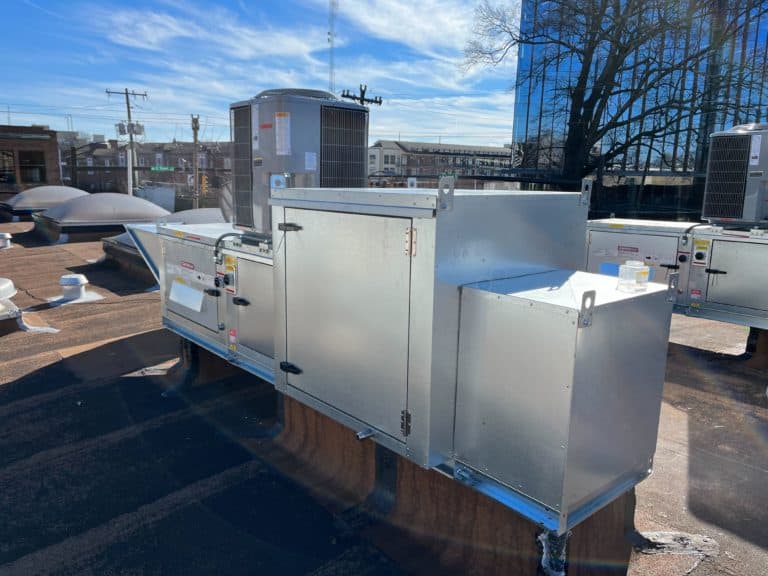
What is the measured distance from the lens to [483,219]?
261cm

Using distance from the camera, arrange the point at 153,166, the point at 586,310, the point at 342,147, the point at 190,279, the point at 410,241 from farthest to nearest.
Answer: the point at 153,166 < the point at 190,279 < the point at 342,147 < the point at 410,241 < the point at 586,310

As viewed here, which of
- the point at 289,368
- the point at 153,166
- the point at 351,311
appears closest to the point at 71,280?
the point at 289,368

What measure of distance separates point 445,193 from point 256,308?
83.2 inches

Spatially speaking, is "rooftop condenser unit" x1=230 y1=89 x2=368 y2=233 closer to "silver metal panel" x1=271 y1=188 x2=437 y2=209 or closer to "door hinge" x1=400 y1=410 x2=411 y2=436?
"silver metal panel" x1=271 y1=188 x2=437 y2=209

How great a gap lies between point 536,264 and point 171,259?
365 centimetres

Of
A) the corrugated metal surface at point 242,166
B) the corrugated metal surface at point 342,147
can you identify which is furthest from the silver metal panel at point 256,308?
the corrugated metal surface at point 342,147

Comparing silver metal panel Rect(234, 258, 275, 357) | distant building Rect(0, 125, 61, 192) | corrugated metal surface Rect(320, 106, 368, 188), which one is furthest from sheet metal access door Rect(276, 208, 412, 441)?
distant building Rect(0, 125, 61, 192)

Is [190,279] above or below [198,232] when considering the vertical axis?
below

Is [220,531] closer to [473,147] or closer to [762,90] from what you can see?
[762,90]

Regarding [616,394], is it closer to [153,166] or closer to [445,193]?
[445,193]

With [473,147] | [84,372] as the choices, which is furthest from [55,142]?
[473,147]

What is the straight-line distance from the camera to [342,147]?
4461 millimetres

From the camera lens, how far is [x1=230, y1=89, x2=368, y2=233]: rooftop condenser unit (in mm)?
4141

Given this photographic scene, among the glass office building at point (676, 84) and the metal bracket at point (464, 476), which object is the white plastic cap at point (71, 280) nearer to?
the metal bracket at point (464, 476)
